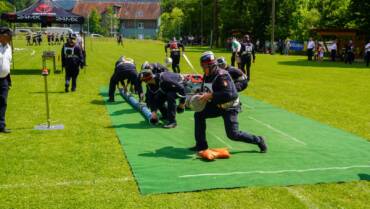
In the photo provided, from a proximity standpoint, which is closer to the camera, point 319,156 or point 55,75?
point 319,156

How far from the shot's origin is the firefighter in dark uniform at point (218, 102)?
8273 millimetres

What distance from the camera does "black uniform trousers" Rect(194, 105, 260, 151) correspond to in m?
8.48

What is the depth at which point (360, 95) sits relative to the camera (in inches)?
698

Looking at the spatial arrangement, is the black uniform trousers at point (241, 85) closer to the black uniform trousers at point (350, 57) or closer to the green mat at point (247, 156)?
the green mat at point (247, 156)

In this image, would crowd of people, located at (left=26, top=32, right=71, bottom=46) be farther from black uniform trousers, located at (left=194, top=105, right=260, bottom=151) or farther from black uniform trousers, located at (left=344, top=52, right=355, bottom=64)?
black uniform trousers, located at (left=194, top=105, right=260, bottom=151)

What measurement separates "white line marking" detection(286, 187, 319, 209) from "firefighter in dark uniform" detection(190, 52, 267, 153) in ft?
6.02

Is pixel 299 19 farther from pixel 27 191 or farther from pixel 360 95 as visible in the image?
pixel 27 191

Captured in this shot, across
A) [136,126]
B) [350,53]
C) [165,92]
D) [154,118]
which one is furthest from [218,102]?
[350,53]

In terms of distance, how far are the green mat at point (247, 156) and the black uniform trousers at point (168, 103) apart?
15.0 inches

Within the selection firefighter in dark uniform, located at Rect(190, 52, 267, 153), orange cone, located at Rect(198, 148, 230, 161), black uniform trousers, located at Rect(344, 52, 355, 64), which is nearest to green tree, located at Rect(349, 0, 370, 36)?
black uniform trousers, located at Rect(344, 52, 355, 64)

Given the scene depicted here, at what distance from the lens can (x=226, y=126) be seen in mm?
8516

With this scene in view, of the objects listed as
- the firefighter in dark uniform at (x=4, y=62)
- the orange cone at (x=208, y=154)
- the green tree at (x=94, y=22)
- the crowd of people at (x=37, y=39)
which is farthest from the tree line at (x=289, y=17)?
the green tree at (x=94, y=22)

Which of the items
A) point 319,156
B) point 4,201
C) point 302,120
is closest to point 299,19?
point 302,120

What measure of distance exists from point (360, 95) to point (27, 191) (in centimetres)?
1426
